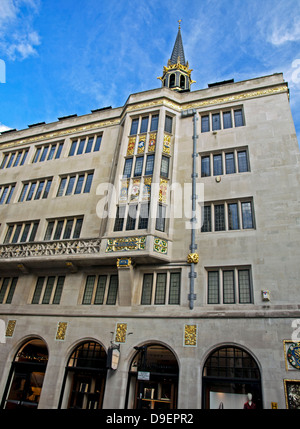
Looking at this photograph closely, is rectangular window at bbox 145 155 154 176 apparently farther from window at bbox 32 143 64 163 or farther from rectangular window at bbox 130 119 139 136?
window at bbox 32 143 64 163

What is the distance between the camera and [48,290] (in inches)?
915

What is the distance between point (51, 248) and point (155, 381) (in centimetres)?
1144

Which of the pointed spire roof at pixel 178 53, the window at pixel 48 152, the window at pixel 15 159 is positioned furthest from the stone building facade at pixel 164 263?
the pointed spire roof at pixel 178 53

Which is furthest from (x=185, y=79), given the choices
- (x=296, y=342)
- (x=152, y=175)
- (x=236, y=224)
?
(x=296, y=342)

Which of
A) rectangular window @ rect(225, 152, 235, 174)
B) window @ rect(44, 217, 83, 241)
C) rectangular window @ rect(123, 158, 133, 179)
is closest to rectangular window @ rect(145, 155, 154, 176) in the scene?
rectangular window @ rect(123, 158, 133, 179)

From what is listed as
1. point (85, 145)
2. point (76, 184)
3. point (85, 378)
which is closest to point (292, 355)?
point (85, 378)

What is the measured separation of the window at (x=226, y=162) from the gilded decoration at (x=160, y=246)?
6202 millimetres

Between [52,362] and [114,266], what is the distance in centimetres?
703

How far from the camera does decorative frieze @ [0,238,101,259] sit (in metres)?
22.1

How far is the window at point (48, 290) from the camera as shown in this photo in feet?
74.6

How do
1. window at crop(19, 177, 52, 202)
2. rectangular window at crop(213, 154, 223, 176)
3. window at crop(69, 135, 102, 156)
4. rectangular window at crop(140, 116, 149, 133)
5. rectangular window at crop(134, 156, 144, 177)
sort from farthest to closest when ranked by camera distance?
window at crop(69, 135, 102, 156) → window at crop(19, 177, 52, 202) → rectangular window at crop(140, 116, 149, 133) → rectangular window at crop(134, 156, 144, 177) → rectangular window at crop(213, 154, 223, 176)

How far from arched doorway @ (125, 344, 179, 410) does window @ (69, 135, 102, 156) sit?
58.5 ft

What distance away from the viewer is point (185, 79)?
39438mm

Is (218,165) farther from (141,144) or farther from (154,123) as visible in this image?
(154,123)
